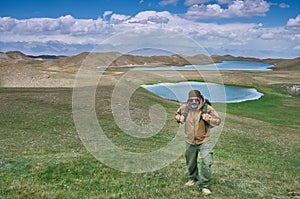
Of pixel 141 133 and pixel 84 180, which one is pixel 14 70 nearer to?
pixel 141 133

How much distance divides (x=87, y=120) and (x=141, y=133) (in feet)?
22.5

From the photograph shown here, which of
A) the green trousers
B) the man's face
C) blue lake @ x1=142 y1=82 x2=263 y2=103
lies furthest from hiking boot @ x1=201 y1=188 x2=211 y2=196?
blue lake @ x1=142 y1=82 x2=263 y2=103

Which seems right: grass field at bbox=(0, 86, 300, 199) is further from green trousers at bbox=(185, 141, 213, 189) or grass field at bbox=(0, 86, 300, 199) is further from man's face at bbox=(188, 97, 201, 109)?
man's face at bbox=(188, 97, 201, 109)

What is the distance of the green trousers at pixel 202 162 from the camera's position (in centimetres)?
1208

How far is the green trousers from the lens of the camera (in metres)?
12.1

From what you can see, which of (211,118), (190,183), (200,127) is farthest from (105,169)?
(211,118)

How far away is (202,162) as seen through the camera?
1224 centimetres

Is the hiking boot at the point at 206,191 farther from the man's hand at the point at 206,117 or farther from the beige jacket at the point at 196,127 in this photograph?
the man's hand at the point at 206,117

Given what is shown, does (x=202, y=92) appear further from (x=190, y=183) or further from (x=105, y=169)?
(x=190, y=183)

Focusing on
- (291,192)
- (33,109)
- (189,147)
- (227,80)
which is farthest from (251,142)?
(227,80)

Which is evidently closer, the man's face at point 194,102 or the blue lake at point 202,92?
the man's face at point 194,102

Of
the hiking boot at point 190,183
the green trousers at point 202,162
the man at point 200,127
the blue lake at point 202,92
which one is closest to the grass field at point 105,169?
the hiking boot at point 190,183

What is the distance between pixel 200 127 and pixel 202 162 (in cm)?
136

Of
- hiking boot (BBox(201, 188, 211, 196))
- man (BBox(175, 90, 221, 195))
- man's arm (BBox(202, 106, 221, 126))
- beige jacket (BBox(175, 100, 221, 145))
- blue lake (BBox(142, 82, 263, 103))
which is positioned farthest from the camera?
blue lake (BBox(142, 82, 263, 103))
